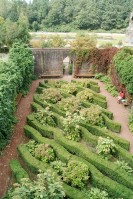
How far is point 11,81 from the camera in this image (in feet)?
68.7

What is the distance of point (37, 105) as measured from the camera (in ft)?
74.8

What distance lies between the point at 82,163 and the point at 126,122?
7.58m

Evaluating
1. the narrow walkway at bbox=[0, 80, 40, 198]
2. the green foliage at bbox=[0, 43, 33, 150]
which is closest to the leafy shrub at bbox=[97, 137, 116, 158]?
the narrow walkway at bbox=[0, 80, 40, 198]

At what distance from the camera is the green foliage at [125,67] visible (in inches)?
899

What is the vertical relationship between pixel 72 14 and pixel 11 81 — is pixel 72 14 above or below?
above

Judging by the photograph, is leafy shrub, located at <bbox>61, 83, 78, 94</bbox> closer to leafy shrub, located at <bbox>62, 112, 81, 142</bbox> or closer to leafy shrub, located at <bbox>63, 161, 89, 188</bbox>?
leafy shrub, located at <bbox>62, 112, 81, 142</bbox>

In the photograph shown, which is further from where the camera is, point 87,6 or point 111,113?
point 87,6

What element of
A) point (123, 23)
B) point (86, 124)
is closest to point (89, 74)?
point (86, 124)

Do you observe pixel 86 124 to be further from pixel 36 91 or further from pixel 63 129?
pixel 36 91

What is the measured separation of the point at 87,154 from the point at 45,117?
16.7 ft

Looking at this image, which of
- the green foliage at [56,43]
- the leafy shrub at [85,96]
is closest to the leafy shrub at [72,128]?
the leafy shrub at [85,96]

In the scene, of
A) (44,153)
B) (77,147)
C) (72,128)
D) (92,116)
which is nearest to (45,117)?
→ (72,128)

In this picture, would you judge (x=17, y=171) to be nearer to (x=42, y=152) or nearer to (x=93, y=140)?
(x=42, y=152)

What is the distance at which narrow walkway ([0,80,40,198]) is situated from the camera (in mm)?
15915
